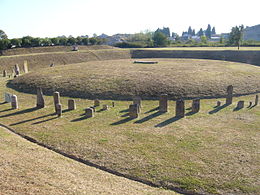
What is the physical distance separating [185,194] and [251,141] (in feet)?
19.6

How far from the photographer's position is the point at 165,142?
38.5 feet

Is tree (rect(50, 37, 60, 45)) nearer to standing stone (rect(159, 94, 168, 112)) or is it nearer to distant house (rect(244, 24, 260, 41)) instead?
standing stone (rect(159, 94, 168, 112))

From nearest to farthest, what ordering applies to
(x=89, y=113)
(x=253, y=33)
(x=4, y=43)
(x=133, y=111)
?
(x=133, y=111) → (x=89, y=113) → (x=4, y=43) → (x=253, y=33)

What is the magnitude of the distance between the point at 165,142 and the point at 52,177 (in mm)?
6093

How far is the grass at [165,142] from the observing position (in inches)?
344

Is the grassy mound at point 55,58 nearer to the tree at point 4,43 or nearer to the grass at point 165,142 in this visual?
the tree at point 4,43

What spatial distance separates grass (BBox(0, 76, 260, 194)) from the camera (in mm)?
8743

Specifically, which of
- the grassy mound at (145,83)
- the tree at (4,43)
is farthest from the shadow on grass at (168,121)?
the tree at (4,43)

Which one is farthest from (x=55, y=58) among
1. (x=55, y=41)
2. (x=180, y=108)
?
(x=180, y=108)

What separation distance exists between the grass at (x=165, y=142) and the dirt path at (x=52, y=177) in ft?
2.58

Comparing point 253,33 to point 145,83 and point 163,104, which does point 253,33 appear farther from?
point 163,104

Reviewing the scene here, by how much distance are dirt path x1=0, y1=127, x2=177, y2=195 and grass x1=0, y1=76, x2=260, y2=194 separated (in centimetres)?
79

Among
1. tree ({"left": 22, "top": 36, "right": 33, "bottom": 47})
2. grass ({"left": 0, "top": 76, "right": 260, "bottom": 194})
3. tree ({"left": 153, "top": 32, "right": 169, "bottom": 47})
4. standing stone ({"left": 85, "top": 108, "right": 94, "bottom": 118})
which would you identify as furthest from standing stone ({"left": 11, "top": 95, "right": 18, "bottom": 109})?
tree ({"left": 153, "top": 32, "right": 169, "bottom": 47})

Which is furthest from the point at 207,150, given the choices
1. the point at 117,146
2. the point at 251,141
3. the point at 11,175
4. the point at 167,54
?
the point at 167,54
